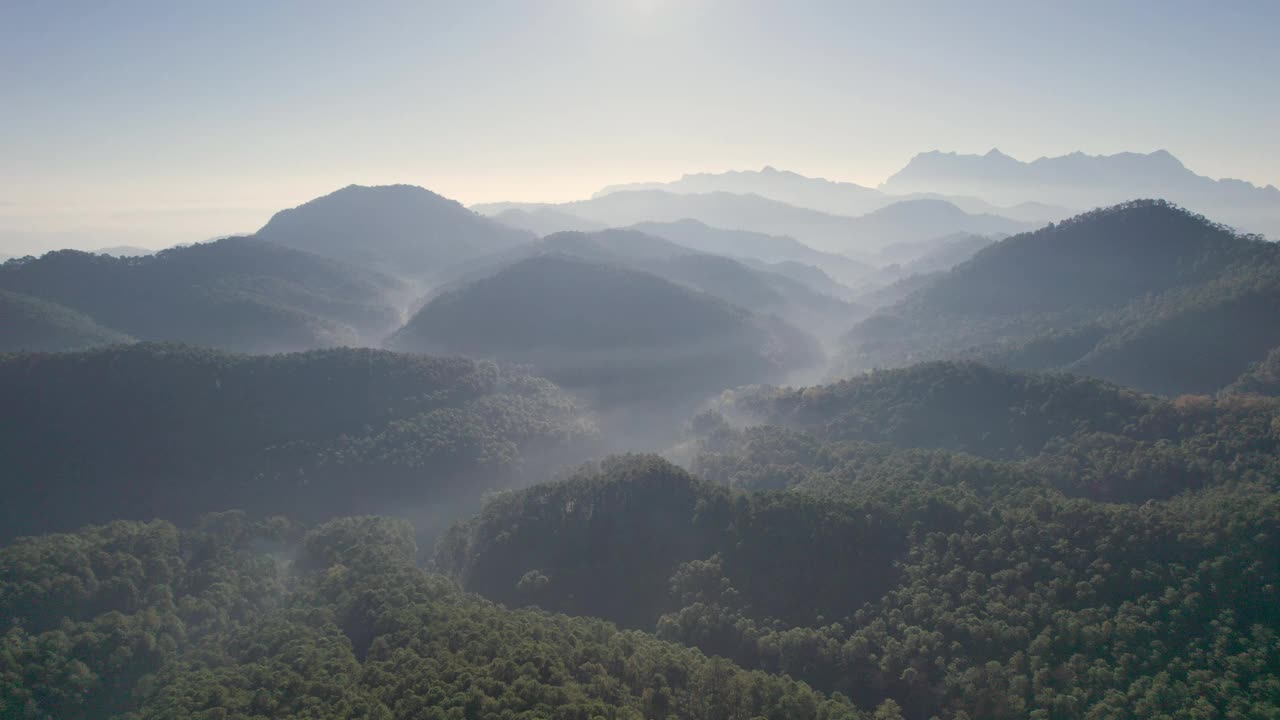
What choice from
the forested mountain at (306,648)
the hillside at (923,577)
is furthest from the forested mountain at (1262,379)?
the forested mountain at (306,648)

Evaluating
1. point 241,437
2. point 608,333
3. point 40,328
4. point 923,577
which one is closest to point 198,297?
point 40,328

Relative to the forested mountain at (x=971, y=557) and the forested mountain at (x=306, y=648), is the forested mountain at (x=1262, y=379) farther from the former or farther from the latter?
the forested mountain at (x=306, y=648)

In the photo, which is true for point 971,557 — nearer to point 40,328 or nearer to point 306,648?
point 306,648

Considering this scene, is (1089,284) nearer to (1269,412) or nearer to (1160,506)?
(1269,412)

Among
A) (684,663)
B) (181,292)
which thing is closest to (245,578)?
(684,663)

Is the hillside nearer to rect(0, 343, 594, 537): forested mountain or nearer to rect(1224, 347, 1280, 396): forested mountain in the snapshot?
rect(0, 343, 594, 537): forested mountain

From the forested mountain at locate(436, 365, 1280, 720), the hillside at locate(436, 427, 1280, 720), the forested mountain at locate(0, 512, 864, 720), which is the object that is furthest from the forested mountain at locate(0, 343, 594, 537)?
the hillside at locate(436, 427, 1280, 720)

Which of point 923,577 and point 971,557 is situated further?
point 971,557
